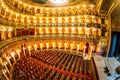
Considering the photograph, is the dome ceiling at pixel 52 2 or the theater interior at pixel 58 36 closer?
the theater interior at pixel 58 36

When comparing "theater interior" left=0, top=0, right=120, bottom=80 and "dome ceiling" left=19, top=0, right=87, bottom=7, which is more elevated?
"dome ceiling" left=19, top=0, right=87, bottom=7

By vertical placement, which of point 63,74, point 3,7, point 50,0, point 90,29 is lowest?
point 63,74

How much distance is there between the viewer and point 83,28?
130ft

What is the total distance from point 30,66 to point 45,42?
1598 centimetres

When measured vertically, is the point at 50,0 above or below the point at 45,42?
above

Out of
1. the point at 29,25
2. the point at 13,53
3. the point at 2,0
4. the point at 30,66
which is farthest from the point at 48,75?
the point at 29,25

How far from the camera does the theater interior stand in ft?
73.7

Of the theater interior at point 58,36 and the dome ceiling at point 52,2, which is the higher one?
the dome ceiling at point 52,2

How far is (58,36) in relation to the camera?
3869 cm

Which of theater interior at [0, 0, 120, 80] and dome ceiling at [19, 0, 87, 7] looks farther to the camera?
dome ceiling at [19, 0, 87, 7]

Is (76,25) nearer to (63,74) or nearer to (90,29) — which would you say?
(90,29)

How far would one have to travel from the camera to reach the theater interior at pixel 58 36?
22453 mm

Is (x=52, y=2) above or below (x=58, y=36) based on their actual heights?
above

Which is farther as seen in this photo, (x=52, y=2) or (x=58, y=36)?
(x=52, y=2)
